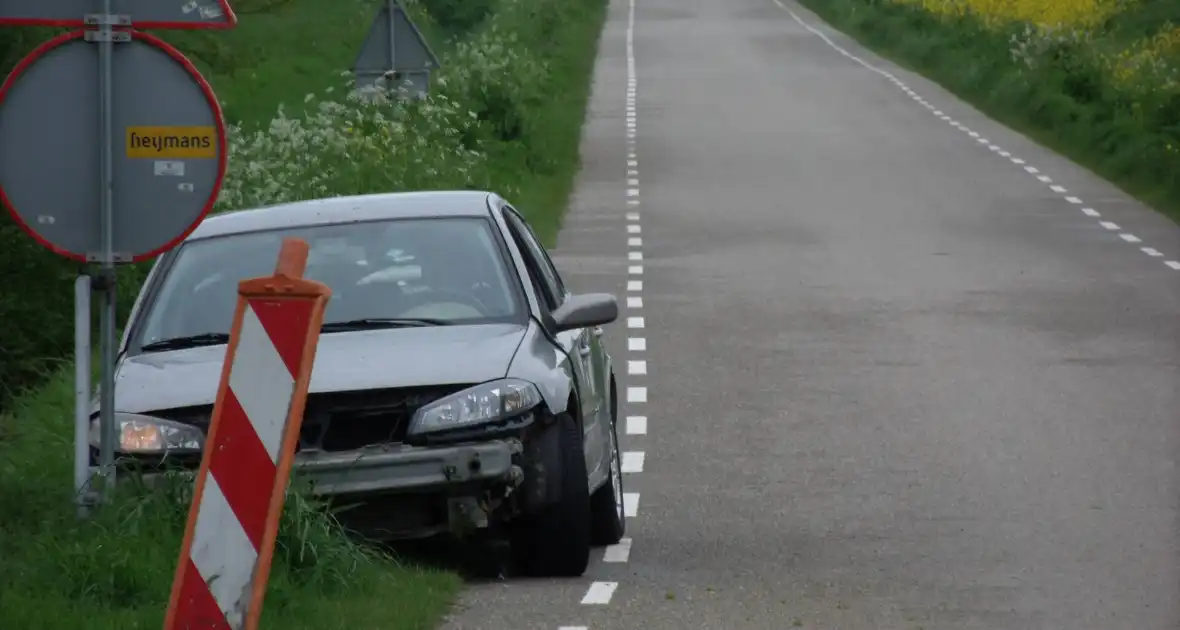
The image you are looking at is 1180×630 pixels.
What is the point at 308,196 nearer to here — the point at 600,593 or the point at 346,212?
the point at 346,212

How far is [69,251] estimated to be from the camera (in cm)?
880

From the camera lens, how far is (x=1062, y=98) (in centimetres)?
4144

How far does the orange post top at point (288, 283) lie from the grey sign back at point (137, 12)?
2.49m

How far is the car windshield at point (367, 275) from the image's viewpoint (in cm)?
1048

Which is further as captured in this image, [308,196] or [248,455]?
[308,196]

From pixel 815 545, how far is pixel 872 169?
23761 millimetres

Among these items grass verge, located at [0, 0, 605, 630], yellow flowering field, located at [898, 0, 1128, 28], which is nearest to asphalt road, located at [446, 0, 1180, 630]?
grass verge, located at [0, 0, 605, 630]

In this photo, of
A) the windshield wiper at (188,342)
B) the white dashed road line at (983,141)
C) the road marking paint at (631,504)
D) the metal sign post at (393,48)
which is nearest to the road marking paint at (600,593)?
the windshield wiper at (188,342)

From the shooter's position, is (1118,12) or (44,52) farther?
(1118,12)

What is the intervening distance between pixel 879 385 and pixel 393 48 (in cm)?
1019

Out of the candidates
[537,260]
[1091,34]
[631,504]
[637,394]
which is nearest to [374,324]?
[537,260]

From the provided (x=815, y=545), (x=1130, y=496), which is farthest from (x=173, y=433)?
(x=1130, y=496)

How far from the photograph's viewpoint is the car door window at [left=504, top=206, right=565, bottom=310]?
A: 442 inches

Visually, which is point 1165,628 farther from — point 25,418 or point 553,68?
point 553,68
